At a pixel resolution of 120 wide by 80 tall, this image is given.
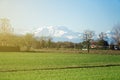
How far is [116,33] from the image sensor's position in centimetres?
10394

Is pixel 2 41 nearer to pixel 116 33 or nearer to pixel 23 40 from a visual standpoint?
pixel 23 40

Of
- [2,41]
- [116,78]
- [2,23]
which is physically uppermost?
[2,23]

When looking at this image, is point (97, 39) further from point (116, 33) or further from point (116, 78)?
point (116, 78)

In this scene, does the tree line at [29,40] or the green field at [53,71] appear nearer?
the green field at [53,71]

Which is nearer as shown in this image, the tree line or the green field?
the green field

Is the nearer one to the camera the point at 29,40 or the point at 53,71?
the point at 53,71

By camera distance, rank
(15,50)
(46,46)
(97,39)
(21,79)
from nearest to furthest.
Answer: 1. (21,79)
2. (15,50)
3. (97,39)
4. (46,46)

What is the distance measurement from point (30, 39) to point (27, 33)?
3318 millimetres

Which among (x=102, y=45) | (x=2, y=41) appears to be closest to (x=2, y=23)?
(x=2, y=41)

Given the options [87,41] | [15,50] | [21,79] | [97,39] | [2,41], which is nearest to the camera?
[21,79]

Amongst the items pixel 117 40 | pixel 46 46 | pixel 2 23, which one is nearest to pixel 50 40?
pixel 46 46

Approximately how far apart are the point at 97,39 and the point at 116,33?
10.9 meters

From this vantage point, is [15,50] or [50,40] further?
[50,40]

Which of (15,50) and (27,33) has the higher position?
(27,33)
